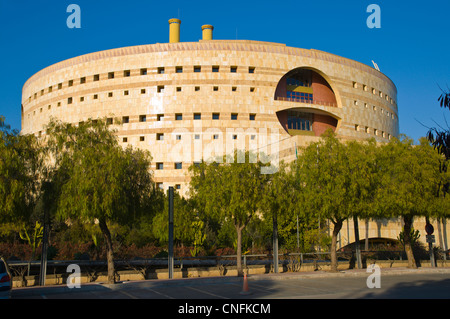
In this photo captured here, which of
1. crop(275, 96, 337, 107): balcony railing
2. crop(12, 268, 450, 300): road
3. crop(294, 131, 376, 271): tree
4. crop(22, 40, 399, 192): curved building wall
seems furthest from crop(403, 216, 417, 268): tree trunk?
crop(275, 96, 337, 107): balcony railing

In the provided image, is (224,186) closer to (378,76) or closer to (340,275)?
(340,275)

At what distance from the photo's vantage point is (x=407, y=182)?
25.4 meters

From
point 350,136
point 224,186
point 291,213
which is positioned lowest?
point 291,213

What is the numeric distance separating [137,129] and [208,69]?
11.3 metres

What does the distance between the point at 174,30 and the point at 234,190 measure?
44.6 meters

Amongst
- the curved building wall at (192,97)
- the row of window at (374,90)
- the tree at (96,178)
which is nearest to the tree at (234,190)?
the tree at (96,178)

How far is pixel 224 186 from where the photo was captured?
23.8m

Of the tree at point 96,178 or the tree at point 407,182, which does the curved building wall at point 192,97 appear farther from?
the tree at point 96,178

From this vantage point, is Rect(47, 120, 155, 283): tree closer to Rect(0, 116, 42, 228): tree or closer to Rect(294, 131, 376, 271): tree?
Rect(0, 116, 42, 228): tree

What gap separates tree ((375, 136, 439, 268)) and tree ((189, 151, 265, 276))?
6805 millimetres

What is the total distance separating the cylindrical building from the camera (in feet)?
173

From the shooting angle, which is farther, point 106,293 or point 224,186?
point 224,186
